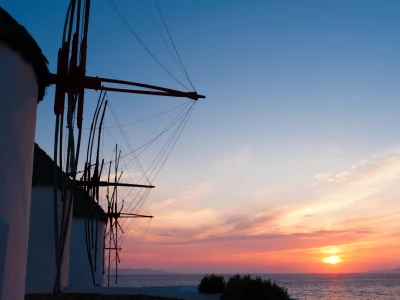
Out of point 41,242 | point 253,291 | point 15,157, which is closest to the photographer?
point 15,157

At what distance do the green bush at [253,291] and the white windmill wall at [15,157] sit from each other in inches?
412

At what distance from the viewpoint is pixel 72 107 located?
33.1ft

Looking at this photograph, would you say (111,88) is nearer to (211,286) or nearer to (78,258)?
(211,286)

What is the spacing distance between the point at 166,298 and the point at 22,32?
510 inches

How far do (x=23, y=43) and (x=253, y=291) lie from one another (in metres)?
13.0

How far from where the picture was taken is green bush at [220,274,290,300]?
18391 millimetres

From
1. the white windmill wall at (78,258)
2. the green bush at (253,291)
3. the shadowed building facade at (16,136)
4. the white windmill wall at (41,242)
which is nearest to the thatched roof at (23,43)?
the shadowed building facade at (16,136)

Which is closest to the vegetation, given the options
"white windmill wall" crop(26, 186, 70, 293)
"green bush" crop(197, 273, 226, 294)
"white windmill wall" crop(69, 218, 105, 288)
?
"green bush" crop(197, 273, 226, 294)

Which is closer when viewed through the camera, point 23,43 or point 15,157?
point 15,157

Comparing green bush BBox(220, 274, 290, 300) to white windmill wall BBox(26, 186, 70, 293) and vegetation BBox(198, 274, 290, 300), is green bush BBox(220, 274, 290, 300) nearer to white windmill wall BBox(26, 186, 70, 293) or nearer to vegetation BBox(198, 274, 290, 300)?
vegetation BBox(198, 274, 290, 300)

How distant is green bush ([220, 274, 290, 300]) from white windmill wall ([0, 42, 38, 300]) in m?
10.5

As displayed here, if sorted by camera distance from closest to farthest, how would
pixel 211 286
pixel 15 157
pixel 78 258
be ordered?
pixel 15 157, pixel 211 286, pixel 78 258

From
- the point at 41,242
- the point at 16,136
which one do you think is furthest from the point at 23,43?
the point at 41,242

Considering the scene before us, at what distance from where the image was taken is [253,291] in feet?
61.0
